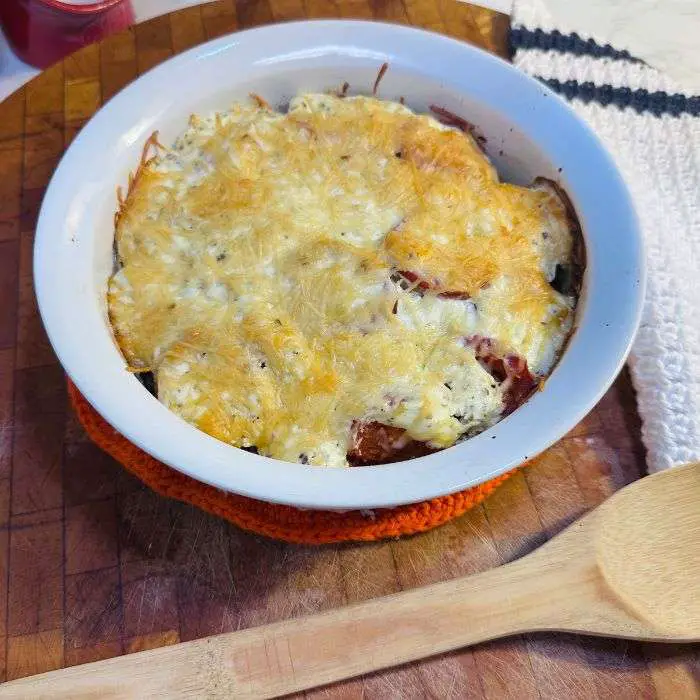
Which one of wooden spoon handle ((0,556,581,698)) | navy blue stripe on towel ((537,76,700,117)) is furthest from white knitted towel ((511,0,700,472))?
wooden spoon handle ((0,556,581,698))

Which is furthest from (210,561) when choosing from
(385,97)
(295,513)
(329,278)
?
(385,97)

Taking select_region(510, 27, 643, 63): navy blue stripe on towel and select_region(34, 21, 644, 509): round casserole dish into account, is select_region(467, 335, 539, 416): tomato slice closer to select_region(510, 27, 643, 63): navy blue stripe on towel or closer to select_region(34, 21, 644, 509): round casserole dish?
select_region(34, 21, 644, 509): round casserole dish

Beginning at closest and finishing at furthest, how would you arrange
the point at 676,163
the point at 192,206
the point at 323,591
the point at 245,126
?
the point at 323,591 < the point at 192,206 < the point at 245,126 < the point at 676,163

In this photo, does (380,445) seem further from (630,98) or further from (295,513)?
(630,98)

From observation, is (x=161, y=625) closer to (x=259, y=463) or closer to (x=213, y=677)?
(x=213, y=677)

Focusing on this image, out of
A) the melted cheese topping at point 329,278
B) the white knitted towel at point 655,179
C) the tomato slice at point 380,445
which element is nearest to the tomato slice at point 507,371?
the melted cheese topping at point 329,278

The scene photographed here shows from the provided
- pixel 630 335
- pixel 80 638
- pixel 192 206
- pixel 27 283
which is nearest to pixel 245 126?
pixel 192 206

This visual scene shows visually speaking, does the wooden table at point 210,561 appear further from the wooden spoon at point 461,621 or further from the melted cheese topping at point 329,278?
the melted cheese topping at point 329,278
